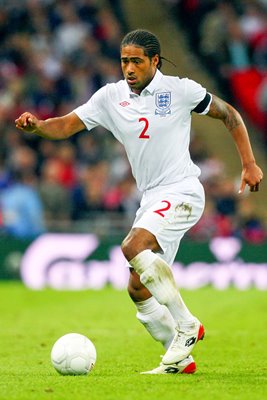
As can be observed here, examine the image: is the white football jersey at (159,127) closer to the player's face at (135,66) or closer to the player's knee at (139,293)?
the player's face at (135,66)

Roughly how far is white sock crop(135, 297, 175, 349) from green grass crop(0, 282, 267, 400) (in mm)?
377

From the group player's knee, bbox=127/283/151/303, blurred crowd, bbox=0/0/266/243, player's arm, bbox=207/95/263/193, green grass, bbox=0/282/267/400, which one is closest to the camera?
green grass, bbox=0/282/267/400

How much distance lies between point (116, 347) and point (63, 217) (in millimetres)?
8135

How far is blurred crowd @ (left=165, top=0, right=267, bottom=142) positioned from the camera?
934 inches

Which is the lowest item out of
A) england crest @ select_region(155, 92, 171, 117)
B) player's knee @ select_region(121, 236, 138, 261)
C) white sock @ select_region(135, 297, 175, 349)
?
white sock @ select_region(135, 297, 175, 349)

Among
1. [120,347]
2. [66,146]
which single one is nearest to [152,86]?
[120,347]

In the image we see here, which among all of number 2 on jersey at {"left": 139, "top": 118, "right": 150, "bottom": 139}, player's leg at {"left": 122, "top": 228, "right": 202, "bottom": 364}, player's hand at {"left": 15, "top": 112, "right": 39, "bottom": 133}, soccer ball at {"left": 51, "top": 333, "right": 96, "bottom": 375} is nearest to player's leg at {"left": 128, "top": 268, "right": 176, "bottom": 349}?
player's leg at {"left": 122, "top": 228, "right": 202, "bottom": 364}

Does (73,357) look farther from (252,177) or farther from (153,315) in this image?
Result: (252,177)

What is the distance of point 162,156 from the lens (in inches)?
356

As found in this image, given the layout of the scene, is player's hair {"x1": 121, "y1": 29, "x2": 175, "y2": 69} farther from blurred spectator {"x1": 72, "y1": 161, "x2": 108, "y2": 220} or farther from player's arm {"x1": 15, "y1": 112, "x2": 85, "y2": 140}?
blurred spectator {"x1": 72, "y1": 161, "x2": 108, "y2": 220}

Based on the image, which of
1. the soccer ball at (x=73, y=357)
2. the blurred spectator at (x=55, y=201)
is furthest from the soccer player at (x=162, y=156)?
the blurred spectator at (x=55, y=201)

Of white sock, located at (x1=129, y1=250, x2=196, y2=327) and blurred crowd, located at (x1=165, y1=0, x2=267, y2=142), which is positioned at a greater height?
blurred crowd, located at (x1=165, y1=0, x2=267, y2=142)

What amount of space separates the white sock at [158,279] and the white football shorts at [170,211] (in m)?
0.24

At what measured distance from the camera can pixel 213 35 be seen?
24.7 m
